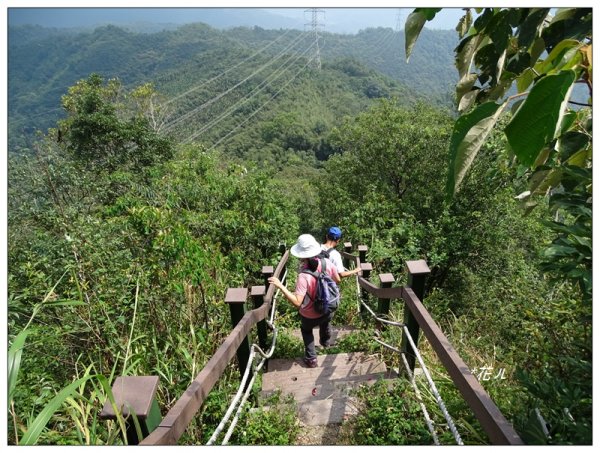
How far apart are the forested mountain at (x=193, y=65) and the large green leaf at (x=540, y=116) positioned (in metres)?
74.0

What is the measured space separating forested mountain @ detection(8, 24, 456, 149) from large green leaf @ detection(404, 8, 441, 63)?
7349cm

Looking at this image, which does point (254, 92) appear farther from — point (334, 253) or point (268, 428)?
point (268, 428)

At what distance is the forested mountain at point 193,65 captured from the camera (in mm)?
88125

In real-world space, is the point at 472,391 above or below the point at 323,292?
above

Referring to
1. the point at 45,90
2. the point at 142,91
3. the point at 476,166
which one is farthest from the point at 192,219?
the point at 45,90

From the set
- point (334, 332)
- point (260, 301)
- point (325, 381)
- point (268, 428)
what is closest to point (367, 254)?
point (334, 332)

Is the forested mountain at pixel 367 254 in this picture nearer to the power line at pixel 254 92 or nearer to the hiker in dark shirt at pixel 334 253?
the hiker in dark shirt at pixel 334 253

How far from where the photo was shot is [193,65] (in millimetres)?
103188

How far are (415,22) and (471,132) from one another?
1.72ft

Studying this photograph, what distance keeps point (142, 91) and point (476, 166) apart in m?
19.8

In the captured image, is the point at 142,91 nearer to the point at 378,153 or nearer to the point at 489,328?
the point at 378,153

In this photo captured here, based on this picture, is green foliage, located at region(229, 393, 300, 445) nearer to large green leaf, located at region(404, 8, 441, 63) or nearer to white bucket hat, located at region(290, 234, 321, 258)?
white bucket hat, located at region(290, 234, 321, 258)

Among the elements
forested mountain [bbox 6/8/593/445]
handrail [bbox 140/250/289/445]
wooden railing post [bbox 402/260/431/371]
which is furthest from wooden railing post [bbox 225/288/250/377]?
wooden railing post [bbox 402/260/431/371]

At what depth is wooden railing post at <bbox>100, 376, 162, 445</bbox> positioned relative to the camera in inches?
49.3
